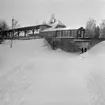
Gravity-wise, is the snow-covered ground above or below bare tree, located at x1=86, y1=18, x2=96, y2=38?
below

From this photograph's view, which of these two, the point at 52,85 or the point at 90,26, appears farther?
the point at 90,26

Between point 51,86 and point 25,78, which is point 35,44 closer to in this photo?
point 25,78

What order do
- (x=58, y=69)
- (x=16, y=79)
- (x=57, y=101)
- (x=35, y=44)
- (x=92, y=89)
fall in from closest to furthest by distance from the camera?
(x=57, y=101) < (x=92, y=89) < (x=16, y=79) < (x=58, y=69) < (x=35, y=44)

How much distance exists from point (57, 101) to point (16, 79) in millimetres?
5255

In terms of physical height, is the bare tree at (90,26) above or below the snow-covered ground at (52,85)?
above

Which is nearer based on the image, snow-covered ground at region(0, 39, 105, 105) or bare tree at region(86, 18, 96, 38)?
snow-covered ground at region(0, 39, 105, 105)

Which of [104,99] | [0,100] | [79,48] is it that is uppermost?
[79,48]

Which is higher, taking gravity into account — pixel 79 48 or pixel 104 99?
pixel 79 48

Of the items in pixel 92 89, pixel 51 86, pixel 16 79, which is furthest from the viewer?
pixel 16 79

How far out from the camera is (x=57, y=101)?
8.77 m

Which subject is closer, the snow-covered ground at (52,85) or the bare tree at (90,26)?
the snow-covered ground at (52,85)

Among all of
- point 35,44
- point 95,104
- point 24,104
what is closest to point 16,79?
point 24,104

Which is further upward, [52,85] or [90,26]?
[90,26]

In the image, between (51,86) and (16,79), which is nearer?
(51,86)
